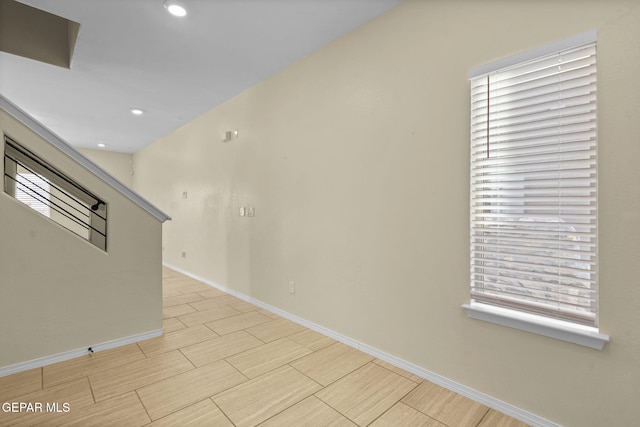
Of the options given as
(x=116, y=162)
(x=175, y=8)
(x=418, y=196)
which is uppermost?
(x=175, y=8)

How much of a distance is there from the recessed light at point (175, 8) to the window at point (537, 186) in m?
2.08

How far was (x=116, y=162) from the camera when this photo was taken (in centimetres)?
744

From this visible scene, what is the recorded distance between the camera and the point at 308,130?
287 cm

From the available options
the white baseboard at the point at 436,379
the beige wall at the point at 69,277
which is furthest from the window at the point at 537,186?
the beige wall at the point at 69,277

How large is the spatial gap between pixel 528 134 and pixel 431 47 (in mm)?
868

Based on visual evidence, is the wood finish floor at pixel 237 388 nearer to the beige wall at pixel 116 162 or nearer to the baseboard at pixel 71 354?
the baseboard at pixel 71 354

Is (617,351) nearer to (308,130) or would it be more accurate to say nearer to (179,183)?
(308,130)

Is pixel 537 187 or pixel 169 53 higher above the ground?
pixel 169 53

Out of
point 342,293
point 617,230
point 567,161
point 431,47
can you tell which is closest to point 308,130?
point 431,47

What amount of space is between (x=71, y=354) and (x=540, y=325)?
3.14 metres

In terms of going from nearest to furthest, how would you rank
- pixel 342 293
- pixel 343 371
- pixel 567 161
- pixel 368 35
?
pixel 567 161 < pixel 343 371 < pixel 368 35 < pixel 342 293

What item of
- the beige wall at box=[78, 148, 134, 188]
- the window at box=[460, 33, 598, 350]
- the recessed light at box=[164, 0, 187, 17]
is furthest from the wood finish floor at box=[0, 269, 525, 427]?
the beige wall at box=[78, 148, 134, 188]

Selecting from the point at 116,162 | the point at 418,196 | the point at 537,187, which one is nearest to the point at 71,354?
the point at 418,196

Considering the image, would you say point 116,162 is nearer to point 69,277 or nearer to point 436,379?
point 69,277
